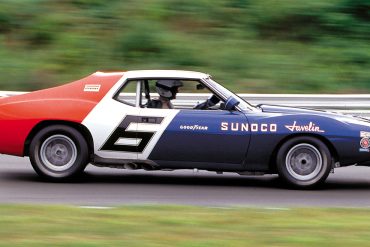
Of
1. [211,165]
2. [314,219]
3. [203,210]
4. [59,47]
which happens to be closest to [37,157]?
[211,165]

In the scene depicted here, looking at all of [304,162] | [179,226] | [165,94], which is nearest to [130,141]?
[165,94]

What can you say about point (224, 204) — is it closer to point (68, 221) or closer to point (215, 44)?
point (68, 221)

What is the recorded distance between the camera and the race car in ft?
33.1

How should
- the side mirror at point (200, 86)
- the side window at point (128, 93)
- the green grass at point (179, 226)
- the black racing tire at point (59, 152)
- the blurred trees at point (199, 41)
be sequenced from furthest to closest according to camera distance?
the blurred trees at point (199, 41), the side mirror at point (200, 86), the side window at point (128, 93), the black racing tire at point (59, 152), the green grass at point (179, 226)

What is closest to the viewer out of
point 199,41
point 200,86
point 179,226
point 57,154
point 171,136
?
point 179,226

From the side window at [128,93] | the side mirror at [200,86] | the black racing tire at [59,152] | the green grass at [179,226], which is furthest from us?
the side mirror at [200,86]

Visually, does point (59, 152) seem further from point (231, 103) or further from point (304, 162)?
point (304, 162)

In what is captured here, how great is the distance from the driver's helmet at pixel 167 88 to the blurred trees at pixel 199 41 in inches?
298

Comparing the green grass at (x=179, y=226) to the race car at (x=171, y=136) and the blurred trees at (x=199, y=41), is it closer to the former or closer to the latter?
the race car at (x=171, y=136)

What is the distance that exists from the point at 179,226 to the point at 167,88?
362cm

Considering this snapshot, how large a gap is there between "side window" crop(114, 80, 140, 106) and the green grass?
2447 millimetres

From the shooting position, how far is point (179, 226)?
6949 millimetres

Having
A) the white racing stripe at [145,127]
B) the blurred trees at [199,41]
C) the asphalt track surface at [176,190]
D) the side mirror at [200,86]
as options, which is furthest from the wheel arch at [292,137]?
the blurred trees at [199,41]

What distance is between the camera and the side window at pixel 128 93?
1028 centimetres
